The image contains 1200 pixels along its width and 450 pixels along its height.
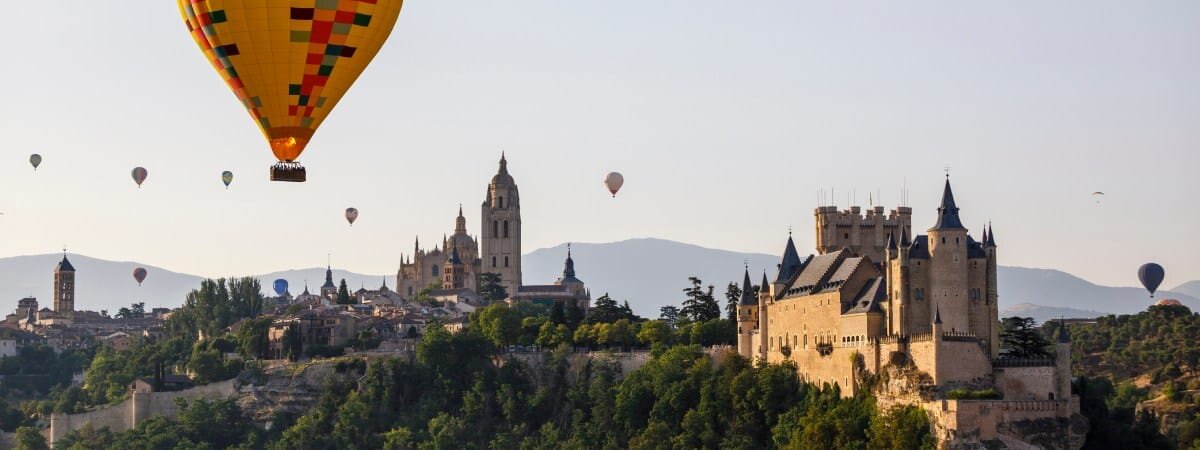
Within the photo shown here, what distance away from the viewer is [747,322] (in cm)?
8062

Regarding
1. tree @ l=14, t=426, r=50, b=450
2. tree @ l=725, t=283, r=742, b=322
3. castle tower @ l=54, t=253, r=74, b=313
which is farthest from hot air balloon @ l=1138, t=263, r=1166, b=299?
castle tower @ l=54, t=253, r=74, b=313

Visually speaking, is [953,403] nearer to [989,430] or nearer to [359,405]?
[989,430]

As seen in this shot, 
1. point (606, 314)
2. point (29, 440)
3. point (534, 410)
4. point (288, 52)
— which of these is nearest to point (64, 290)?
point (29, 440)

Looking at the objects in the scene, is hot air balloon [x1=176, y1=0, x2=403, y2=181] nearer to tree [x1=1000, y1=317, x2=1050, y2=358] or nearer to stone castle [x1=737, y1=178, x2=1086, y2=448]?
stone castle [x1=737, y1=178, x2=1086, y2=448]

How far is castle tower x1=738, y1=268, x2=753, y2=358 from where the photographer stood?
8025 centimetres

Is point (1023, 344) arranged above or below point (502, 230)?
below

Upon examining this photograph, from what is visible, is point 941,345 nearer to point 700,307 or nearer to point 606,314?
point 700,307

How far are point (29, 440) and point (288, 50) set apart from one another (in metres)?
59.1

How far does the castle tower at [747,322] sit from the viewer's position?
A: 263 feet

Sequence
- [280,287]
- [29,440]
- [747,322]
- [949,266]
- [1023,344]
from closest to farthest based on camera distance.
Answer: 1. [949,266]
2. [1023,344]
3. [747,322]
4. [29,440]
5. [280,287]

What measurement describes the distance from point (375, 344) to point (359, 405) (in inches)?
478

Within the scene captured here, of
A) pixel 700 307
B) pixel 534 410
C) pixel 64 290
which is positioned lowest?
pixel 534 410

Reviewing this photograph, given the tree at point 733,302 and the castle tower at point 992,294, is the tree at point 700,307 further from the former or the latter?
the castle tower at point 992,294

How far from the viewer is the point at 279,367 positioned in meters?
98.6
